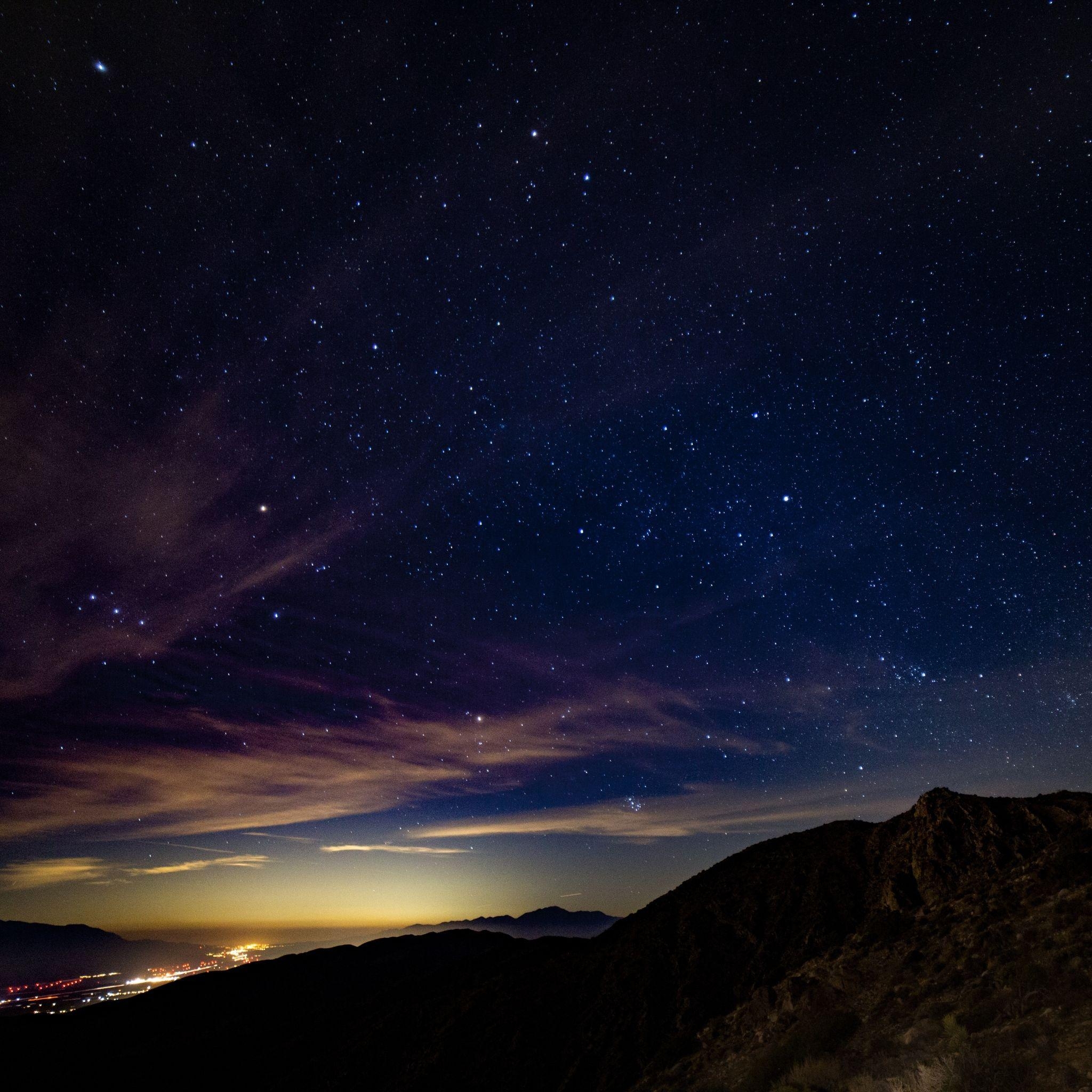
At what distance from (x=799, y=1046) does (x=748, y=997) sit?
37.6 feet

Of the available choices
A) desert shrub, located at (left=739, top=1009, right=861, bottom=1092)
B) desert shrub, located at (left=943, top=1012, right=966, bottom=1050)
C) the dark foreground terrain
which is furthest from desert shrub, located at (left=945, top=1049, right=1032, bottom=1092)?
desert shrub, located at (left=739, top=1009, right=861, bottom=1092)

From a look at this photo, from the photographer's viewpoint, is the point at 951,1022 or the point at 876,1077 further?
the point at 951,1022

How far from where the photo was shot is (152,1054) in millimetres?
64188

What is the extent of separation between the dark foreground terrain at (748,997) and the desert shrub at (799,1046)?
5cm

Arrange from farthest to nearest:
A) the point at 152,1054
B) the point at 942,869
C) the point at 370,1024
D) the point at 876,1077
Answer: the point at 152,1054, the point at 370,1024, the point at 942,869, the point at 876,1077

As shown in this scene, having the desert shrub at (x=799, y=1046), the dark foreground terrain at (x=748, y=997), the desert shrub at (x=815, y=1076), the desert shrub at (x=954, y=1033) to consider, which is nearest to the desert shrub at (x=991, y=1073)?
the dark foreground terrain at (x=748, y=997)

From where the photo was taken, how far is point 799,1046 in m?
10.5

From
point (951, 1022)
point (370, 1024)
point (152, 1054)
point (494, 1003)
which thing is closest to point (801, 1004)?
point (951, 1022)

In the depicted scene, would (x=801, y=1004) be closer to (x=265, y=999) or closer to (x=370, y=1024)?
(x=370, y=1024)

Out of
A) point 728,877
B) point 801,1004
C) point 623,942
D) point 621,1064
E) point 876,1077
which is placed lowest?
point 621,1064

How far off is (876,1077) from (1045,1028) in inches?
74.4

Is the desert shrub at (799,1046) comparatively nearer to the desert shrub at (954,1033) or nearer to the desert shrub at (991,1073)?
the desert shrub at (954,1033)

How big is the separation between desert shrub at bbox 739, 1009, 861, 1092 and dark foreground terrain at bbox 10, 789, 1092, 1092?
0.05 metres

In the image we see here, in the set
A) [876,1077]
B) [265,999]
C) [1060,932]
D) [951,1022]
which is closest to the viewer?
[876,1077]
